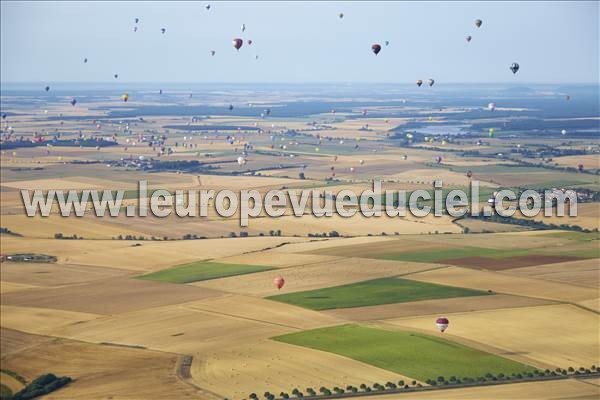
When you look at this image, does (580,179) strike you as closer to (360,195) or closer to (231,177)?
(360,195)

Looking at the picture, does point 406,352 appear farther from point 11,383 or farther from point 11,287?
point 11,287

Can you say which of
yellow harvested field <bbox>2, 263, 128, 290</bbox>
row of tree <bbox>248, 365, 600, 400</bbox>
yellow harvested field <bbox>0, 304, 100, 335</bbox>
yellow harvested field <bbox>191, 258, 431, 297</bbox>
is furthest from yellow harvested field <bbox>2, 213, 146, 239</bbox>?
row of tree <bbox>248, 365, 600, 400</bbox>

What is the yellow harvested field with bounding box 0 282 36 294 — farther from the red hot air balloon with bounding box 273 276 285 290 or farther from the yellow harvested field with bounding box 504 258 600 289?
the yellow harvested field with bounding box 504 258 600 289

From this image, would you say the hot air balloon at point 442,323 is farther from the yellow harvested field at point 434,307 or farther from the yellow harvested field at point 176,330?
the yellow harvested field at point 176,330

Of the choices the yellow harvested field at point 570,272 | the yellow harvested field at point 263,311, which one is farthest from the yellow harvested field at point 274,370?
the yellow harvested field at point 570,272

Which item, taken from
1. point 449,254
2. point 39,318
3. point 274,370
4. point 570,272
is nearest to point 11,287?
point 39,318
